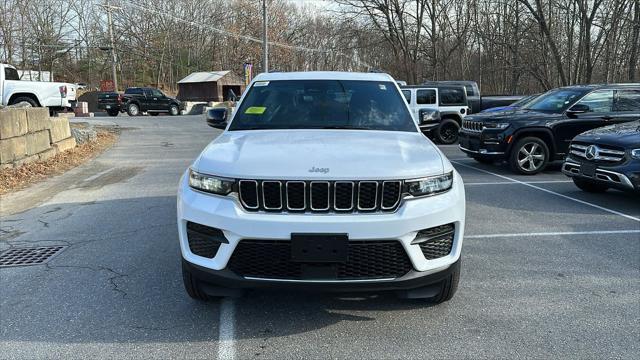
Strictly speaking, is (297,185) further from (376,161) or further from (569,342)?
(569,342)

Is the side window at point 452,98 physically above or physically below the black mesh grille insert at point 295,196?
above

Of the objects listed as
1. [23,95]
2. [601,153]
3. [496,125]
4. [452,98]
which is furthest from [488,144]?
[23,95]

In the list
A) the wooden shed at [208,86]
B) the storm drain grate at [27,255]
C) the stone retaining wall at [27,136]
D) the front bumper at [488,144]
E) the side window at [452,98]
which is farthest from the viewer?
the wooden shed at [208,86]

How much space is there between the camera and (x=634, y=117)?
10.2 m

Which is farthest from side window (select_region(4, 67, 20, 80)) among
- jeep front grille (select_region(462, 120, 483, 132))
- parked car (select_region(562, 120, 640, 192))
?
parked car (select_region(562, 120, 640, 192))

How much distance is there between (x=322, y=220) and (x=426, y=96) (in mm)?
14122

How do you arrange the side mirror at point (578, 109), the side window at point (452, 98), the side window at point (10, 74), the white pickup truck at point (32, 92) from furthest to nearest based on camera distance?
the side window at point (10, 74)
the white pickup truck at point (32, 92)
the side window at point (452, 98)
the side mirror at point (578, 109)

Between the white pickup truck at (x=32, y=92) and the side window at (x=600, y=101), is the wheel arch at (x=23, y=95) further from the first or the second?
the side window at (x=600, y=101)

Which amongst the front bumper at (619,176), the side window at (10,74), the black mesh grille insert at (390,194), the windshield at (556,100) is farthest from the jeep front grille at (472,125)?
the side window at (10,74)

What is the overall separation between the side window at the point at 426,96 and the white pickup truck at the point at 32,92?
41.9 ft

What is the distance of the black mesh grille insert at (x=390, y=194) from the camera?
3.22 m

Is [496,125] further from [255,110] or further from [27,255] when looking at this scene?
[27,255]

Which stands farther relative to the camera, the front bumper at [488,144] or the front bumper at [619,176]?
the front bumper at [488,144]

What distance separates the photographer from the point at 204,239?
328 cm
